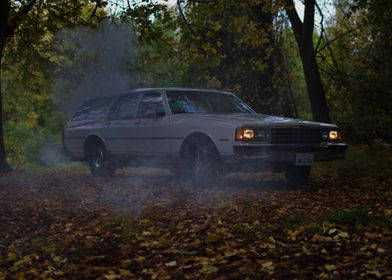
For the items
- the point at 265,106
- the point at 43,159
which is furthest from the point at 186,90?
the point at 43,159

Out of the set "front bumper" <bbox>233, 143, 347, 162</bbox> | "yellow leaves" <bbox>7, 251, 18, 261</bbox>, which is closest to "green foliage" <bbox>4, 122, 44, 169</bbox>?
"front bumper" <bbox>233, 143, 347, 162</bbox>

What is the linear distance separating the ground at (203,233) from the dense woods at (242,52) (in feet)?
14.1

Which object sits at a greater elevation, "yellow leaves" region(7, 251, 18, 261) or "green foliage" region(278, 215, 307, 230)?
"green foliage" region(278, 215, 307, 230)

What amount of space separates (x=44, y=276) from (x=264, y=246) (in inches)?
82.2

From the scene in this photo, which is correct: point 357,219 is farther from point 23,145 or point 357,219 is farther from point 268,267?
point 23,145

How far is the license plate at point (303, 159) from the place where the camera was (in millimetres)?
8852

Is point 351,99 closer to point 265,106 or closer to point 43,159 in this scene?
point 265,106

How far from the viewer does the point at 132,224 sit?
6.73 m

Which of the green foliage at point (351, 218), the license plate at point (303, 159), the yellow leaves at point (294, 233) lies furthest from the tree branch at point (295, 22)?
the yellow leaves at point (294, 233)

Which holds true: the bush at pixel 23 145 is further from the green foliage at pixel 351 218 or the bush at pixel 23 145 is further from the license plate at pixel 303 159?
the green foliage at pixel 351 218

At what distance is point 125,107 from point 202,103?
1935 millimetres

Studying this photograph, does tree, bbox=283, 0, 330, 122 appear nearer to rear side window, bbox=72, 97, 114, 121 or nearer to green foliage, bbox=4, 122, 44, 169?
rear side window, bbox=72, 97, 114, 121

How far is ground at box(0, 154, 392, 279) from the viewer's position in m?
4.79

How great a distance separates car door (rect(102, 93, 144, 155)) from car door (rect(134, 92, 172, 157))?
0.39 feet
